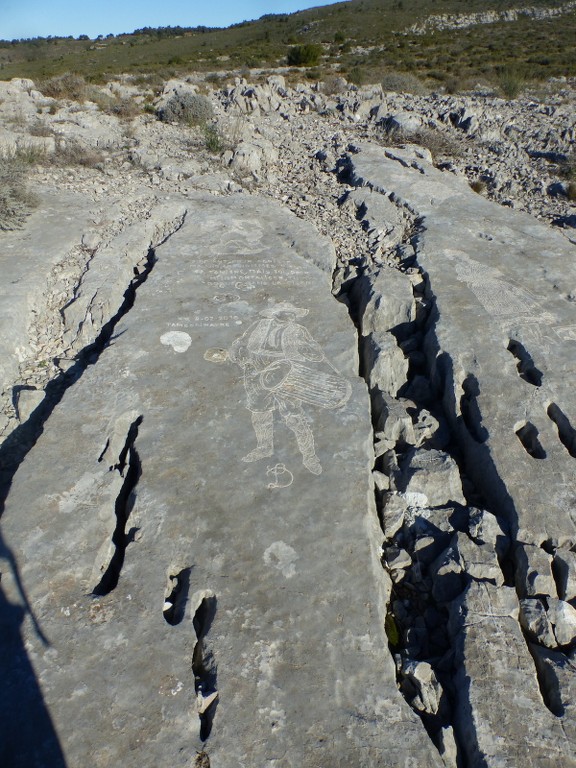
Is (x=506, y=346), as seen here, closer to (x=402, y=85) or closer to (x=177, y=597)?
(x=177, y=597)

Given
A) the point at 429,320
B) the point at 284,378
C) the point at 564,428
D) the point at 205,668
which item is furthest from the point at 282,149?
the point at 205,668

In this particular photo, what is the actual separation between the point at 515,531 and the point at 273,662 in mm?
1998

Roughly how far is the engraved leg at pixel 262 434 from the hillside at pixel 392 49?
16646 millimetres

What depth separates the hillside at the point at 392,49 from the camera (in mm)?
21266

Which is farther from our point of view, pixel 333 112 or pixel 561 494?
pixel 333 112

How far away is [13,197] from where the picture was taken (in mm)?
8047

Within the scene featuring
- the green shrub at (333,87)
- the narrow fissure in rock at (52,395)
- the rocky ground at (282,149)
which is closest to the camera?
the narrow fissure in rock at (52,395)

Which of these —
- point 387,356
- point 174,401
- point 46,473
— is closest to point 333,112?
point 387,356

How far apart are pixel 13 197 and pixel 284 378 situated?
558 cm

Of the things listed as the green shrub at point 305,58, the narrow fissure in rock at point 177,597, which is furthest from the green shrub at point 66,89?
the narrow fissure in rock at point 177,597

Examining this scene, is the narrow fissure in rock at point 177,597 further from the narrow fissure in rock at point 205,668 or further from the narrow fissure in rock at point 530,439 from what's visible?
the narrow fissure in rock at point 530,439

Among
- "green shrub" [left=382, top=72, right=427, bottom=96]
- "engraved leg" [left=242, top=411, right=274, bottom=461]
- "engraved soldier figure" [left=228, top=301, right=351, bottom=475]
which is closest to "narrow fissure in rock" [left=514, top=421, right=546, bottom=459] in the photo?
"engraved soldier figure" [left=228, top=301, right=351, bottom=475]

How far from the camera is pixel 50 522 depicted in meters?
3.81

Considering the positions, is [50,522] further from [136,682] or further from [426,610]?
[426,610]
